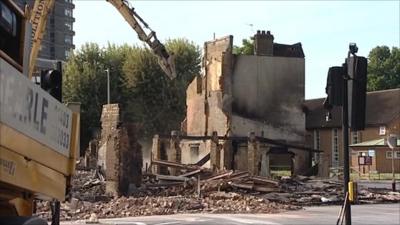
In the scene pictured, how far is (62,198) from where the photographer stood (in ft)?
24.2

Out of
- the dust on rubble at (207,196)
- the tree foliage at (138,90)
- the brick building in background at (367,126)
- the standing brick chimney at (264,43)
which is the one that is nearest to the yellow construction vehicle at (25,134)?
the dust on rubble at (207,196)

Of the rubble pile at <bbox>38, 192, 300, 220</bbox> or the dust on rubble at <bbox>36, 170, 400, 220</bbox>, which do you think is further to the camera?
the dust on rubble at <bbox>36, 170, 400, 220</bbox>

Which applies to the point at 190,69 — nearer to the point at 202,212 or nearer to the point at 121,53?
the point at 121,53

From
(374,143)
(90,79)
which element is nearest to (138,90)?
(90,79)

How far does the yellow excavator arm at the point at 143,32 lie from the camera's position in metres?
36.5

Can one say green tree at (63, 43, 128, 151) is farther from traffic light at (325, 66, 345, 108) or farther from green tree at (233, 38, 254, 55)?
traffic light at (325, 66, 345, 108)

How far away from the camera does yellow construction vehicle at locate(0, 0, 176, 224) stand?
18.1 feet

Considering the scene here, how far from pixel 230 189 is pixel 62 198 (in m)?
23.2

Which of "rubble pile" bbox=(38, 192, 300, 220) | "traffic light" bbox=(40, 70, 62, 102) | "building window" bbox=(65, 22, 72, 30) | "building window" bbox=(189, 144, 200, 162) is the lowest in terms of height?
"rubble pile" bbox=(38, 192, 300, 220)

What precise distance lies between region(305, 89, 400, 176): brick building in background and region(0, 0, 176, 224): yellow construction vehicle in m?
63.3

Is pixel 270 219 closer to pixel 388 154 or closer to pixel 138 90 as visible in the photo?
pixel 388 154

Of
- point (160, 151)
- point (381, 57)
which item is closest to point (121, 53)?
point (160, 151)

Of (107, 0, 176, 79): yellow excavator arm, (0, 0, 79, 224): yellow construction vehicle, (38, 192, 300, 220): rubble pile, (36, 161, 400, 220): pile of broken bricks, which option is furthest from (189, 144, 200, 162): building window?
(0, 0, 79, 224): yellow construction vehicle

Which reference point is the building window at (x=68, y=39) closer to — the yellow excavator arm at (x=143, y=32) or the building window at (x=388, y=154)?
the building window at (x=388, y=154)
